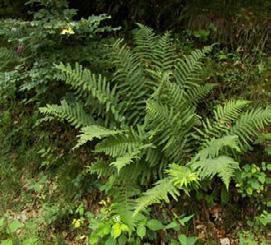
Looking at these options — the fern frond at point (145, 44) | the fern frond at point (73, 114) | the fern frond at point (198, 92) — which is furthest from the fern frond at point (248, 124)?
the fern frond at point (73, 114)

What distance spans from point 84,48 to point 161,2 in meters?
1.65

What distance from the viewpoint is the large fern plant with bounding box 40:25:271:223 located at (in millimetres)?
4309

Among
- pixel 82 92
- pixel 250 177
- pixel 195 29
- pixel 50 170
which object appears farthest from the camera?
pixel 195 29

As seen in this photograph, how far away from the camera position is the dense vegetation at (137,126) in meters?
4.48

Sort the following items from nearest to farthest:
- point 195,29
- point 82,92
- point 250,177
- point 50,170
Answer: point 250,177, point 82,92, point 50,170, point 195,29

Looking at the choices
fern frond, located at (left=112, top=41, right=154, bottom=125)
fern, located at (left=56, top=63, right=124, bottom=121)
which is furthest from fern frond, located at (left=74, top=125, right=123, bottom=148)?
fern frond, located at (left=112, top=41, right=154, bottom=125)

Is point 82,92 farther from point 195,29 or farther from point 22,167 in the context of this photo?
point 195,29

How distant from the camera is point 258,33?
19.3 feet

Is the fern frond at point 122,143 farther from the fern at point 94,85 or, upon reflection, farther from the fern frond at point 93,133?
the fern at point 94,85

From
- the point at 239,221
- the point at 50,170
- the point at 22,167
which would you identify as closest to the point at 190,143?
the point at 239,221

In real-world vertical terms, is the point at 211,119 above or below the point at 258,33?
below

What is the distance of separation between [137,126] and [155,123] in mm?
254

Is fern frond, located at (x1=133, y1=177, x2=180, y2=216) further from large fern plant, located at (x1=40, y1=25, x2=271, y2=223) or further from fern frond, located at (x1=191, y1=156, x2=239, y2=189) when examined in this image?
fern frond, located at (x1=191, y1=156, x2=239, y2=189)

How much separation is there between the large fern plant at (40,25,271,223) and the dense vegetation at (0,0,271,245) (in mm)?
15
